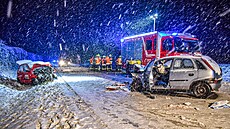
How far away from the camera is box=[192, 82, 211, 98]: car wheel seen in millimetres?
7934

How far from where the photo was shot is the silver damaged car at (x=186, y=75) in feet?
25.8

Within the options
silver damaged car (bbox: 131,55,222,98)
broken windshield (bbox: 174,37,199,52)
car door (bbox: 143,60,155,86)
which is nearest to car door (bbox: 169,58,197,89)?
silver damaged car (bbox: 131,55,222,98)

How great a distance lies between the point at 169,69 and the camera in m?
8.52

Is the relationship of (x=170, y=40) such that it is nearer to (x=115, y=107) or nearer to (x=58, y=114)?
(x=115, y=107)

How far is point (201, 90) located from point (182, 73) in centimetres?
87

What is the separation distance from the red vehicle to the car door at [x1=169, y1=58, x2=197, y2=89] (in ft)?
25.6

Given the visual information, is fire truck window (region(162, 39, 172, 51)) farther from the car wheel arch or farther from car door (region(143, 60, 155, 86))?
the car wheel arch

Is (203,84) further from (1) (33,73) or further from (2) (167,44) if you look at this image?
(1) (33,73)


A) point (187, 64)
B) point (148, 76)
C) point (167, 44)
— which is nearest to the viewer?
point (187, 64)

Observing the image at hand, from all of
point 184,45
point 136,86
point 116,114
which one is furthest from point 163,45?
point 116,114

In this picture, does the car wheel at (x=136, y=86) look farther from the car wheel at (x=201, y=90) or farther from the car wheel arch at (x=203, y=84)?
the car wheel at (x=201, y=90)

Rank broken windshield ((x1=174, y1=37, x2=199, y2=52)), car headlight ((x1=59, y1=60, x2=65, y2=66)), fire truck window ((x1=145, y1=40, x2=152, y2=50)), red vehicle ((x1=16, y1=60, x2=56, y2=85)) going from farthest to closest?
1. car headlight ((x1=59, y1=60, x2=65, y2=66))
2. fire truck window ((x1=145, y1=40, x2=152, y2=50))
3. broken windshield ((x1=174, y1=37, x2=199, y2=52))
4. red vehicle ((x1=16, y1=60, x2=56, y2=85))

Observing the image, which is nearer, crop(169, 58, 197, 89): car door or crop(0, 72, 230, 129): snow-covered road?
crop(0, 72, 230, 129): snow-covered road

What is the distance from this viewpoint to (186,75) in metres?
8.15
